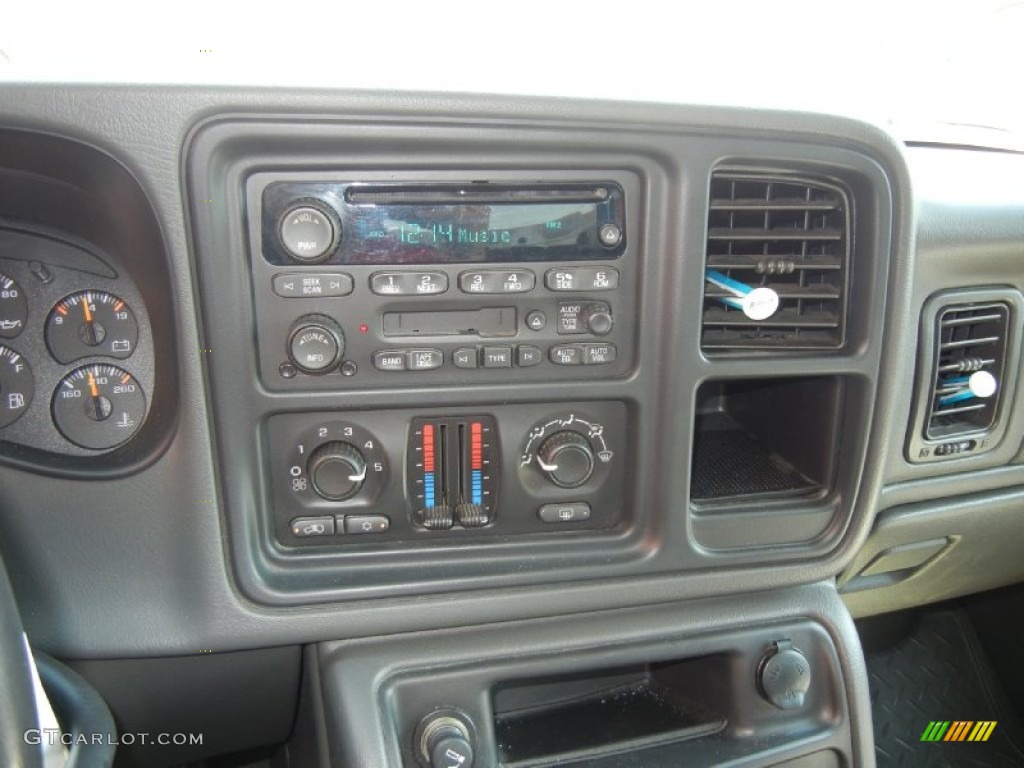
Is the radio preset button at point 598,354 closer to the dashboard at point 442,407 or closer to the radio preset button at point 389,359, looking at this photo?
the dashboard at point 442,407

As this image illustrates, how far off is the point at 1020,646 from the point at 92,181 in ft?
7.49

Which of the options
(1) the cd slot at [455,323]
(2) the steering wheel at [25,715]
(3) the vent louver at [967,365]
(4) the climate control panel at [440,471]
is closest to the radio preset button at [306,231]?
(1) the cd slot at [455,323]

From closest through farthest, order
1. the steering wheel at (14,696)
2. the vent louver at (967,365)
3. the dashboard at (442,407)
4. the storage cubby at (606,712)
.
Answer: the steering wheel at (14,696), the dashboard at (442,407), the storage cubby at (606,712), the vent louver at (967,365)

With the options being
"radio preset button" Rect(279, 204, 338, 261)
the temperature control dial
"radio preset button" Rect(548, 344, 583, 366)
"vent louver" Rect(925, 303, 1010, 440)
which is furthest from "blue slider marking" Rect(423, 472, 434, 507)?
"vent louver" Rect(925, 303, 1010, 440)

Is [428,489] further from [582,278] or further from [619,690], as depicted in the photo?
[619,690]

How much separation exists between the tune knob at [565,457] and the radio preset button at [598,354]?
0.38 ft

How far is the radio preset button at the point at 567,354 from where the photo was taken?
1.09 metres

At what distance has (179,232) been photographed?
0.95m

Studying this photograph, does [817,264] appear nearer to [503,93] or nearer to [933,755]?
[503,93]

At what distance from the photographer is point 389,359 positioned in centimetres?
106

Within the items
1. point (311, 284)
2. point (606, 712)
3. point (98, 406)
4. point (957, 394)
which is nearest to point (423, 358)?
point (311, 284)

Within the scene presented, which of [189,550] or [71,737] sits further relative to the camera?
[189,550]

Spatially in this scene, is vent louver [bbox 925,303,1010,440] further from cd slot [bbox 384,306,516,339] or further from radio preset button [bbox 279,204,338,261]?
radio preset button [bbox 279,204,338,261]

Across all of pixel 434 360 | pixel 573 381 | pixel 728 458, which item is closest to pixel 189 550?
pixel 434 360
